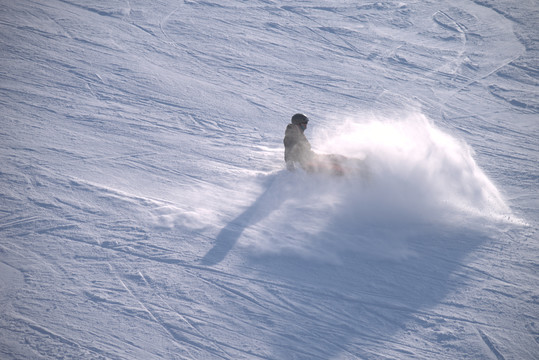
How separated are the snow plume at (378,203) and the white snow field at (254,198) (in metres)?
0.03

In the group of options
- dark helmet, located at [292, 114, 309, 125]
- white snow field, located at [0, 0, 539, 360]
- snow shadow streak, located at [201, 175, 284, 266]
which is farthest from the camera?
dark helmet, located at [292, 114, 309, 125]

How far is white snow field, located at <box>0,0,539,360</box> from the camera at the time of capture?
4207 millimetres

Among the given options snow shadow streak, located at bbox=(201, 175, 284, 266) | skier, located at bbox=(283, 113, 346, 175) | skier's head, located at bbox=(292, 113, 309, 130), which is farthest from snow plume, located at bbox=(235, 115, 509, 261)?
skier's head, located at bbox=(292, 113, 309, 130)

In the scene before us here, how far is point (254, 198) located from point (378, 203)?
171cm

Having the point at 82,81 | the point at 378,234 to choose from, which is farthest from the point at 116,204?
the point at 82,81

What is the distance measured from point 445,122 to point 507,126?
1.26 metres

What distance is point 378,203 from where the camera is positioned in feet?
19.0

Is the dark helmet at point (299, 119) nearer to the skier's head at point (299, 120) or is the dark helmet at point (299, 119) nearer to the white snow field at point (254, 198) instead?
the skier's head at point (299, 120)

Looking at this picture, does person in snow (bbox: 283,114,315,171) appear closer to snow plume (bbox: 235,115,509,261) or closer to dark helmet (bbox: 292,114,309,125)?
dark helmet (bbox: 292,114,309,125)

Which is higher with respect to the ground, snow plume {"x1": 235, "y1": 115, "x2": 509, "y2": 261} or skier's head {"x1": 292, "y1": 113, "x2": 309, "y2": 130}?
skier's head {"x1": 292, "y1": 113, "x2": 309, "y2": 130}

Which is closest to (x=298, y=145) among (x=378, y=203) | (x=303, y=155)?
(x=303, y=155)

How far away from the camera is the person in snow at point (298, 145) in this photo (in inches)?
234

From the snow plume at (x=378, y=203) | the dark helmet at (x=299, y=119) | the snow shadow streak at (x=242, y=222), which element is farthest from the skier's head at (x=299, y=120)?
the snow shadow streak at (x=242, y=222)

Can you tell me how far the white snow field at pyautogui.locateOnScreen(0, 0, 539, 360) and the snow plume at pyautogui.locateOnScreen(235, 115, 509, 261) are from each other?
0.09 ft
